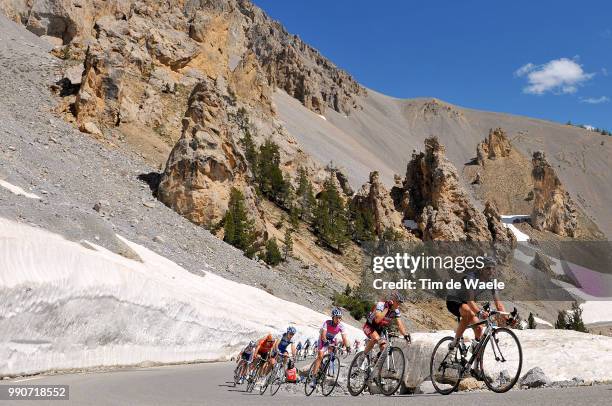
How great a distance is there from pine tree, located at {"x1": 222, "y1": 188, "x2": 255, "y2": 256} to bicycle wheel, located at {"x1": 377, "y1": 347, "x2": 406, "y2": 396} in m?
39.0

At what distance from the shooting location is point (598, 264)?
12162 centimetres

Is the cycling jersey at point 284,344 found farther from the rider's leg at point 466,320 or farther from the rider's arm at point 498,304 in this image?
the rider's arm at point 498,304

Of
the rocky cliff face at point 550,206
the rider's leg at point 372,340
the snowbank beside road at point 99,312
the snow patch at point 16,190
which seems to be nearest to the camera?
the rider's leg at point 372,340

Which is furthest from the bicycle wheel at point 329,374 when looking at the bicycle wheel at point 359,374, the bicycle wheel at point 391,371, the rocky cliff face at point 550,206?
the rocky cliff face at point 550,206

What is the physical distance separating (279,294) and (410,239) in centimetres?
4665

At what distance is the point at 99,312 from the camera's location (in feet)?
72.6

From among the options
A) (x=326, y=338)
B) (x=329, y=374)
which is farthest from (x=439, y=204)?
(x=329, y=374)

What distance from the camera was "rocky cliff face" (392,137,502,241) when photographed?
88125 millimetres

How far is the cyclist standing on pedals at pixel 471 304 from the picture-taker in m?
9.40

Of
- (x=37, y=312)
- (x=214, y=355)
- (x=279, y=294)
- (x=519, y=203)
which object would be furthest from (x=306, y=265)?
(x=519, y=203)

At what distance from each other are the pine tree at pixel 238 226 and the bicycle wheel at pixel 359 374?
38.4 meters

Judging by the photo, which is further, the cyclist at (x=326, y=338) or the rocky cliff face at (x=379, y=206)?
the rocky cliff face at (x=379, y=206)

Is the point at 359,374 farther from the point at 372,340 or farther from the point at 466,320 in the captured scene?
the point at 466,320

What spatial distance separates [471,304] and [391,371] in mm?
2506
